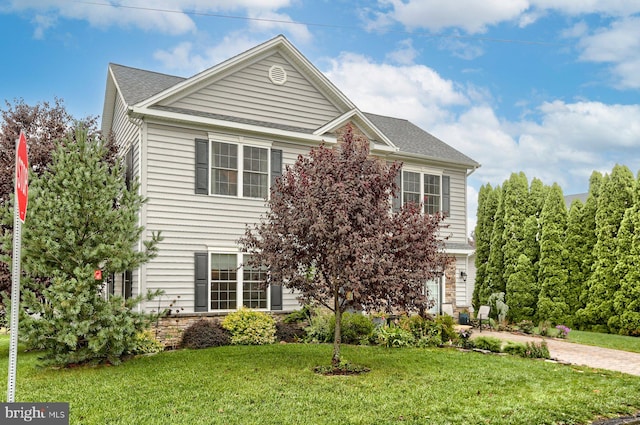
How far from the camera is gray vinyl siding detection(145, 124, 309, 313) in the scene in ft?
42.3

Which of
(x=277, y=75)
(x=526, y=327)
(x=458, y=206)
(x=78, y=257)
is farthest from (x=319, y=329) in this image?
(x=458, y=206)

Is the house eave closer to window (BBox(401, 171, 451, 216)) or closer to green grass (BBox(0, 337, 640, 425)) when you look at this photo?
window (BBox(401, 171, 451, 216))

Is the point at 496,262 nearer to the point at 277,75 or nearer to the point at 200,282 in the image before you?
the point at 277,75

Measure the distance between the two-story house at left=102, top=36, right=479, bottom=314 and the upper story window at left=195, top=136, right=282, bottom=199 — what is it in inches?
1.0

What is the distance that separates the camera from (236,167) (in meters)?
14.0

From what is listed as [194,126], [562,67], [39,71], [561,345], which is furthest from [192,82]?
[561,345]

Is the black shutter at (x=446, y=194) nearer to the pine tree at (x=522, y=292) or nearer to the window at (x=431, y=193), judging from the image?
the window at (x=431, y=193)

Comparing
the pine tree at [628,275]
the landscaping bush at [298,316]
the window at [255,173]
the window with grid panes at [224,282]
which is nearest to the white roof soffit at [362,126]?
the window at [255,173]

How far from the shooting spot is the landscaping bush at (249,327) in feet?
42.2

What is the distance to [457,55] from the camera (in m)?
16.0

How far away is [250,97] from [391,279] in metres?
7.39

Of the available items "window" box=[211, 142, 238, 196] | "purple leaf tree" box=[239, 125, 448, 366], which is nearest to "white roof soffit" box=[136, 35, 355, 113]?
"window" box=[211, 142, 238, 196]

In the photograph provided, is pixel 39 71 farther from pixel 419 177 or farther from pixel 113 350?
pixel 419 177

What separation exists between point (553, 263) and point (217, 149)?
12.3m
